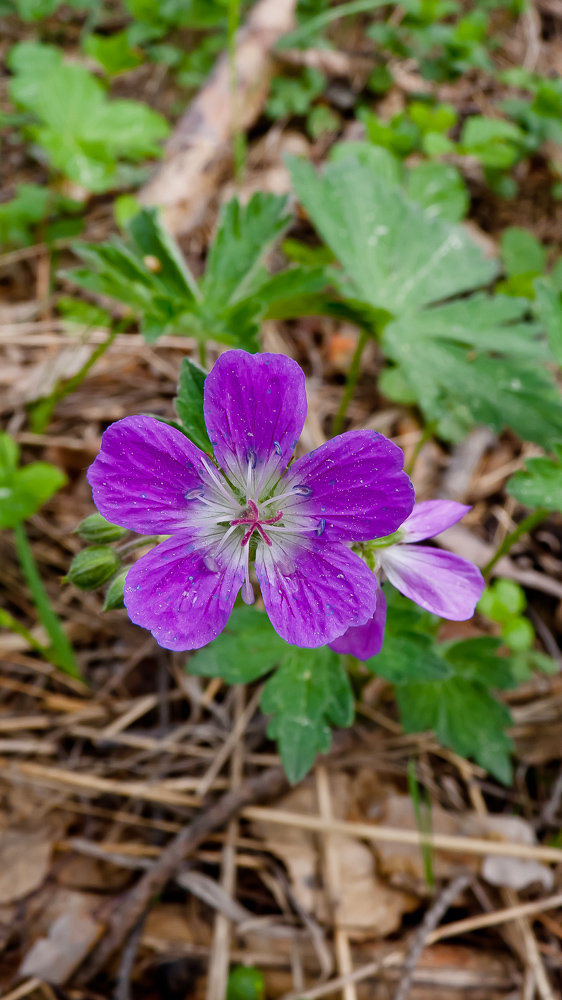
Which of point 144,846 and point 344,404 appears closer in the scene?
point 144,846

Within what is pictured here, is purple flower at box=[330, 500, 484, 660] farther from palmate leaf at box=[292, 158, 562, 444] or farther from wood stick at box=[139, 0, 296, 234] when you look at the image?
wood stick at box=[139, 0, 296, 234]

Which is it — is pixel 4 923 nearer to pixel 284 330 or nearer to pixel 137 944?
pixel 137 944

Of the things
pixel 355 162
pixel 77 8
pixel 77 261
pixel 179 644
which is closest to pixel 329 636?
pixel 179 644

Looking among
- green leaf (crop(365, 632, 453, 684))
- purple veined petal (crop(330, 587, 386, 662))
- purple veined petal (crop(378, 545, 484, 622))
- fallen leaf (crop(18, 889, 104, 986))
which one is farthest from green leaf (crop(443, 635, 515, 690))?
fallen leaf (crop(18, 889, 104, 986))

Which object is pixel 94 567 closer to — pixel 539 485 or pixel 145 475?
pixel 145 475

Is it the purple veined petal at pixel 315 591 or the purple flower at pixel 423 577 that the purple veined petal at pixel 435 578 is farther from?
the purple veined petal at pixel 315 591

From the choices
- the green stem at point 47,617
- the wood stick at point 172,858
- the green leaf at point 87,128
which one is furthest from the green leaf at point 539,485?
the green leaf at point 87,128
